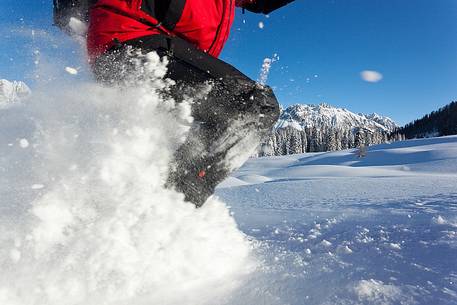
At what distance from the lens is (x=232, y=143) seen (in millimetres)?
2338

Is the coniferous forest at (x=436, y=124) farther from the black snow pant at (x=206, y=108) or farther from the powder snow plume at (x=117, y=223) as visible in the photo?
the powder snow plume at (x=117, y=223)

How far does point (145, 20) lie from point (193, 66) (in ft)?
1.26

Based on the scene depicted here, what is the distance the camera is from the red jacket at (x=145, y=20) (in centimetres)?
204

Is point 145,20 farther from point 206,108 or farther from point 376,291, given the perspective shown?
point 376,291

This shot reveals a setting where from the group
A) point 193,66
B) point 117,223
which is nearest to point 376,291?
point 117,223

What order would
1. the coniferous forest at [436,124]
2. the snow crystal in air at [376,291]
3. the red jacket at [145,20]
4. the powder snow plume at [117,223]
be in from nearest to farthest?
the snow crystal in air at [376,291]
the powder snow plume at [117,223]
the red jacket at [145,20]
the coniferous forest at [436,124]

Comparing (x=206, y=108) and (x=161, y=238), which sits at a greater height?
(x=206, y=108)

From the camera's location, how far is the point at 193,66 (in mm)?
2146

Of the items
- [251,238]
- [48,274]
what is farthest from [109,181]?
[251,238]

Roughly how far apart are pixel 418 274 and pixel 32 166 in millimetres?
2744

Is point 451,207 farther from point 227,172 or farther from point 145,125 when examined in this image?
point 145,125

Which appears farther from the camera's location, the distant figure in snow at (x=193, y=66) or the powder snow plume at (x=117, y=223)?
the distant figure in snow at (x=193, y=66)

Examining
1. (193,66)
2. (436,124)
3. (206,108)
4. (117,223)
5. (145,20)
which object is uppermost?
(436,124)

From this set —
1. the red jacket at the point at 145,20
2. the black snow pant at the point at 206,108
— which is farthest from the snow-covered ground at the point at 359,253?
the red jacket at the point at 145,20
